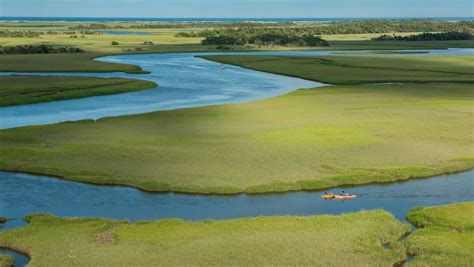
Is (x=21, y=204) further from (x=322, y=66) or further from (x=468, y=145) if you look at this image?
(x=322, y=66)

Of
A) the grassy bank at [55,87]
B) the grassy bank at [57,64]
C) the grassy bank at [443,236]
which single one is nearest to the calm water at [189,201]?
the grassy bank at [443,236]

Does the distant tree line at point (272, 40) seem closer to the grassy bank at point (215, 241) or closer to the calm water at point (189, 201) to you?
the calm water at point (189, 201)

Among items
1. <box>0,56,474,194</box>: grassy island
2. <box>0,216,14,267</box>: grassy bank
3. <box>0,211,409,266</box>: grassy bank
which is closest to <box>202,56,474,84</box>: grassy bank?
<box>0,56,474,194</box>: grassy island

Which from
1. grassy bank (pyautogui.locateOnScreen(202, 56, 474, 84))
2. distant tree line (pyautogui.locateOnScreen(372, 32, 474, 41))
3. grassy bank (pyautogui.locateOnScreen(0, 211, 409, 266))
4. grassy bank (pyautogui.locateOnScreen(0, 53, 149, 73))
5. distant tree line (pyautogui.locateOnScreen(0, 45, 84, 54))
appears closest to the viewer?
grassy bank (pyautogui.locateOnScreen(0, 211, 409, 266))

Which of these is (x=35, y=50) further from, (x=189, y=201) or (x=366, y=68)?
(x=189, y=201)

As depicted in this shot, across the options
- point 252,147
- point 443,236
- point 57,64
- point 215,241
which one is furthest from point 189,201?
point 57,64

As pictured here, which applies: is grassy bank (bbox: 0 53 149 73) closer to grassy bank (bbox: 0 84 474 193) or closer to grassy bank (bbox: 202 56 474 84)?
grassy bank (bbox: 202 56 474 84)


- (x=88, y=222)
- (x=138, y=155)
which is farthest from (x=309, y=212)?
(x=138, y=155)
